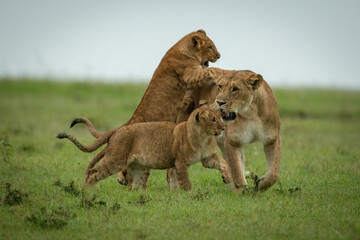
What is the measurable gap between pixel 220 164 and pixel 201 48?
72.9 inches

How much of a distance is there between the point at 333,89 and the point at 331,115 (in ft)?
14.0

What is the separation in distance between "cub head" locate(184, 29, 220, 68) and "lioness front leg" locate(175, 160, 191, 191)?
1733 millimetres

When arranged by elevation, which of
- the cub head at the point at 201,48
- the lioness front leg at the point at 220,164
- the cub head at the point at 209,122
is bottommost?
the lioness front leg at the point at 220,164

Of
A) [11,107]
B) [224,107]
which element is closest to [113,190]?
[224,107]

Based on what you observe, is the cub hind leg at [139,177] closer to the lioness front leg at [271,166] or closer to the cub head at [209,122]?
the cub head at [209,122]

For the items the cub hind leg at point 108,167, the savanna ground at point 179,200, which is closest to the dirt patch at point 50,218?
the savanna ground at point 179,200

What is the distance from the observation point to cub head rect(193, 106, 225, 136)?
6.30 meters

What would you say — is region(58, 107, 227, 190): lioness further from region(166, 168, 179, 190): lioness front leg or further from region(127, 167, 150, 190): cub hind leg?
region(166, 168, 179, 190): lioness front leg

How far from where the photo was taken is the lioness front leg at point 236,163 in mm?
6355

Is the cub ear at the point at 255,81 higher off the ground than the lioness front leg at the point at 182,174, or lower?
higher

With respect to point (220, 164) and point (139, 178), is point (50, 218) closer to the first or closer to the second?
point (139, 178)

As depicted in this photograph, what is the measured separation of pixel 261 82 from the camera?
243 inches

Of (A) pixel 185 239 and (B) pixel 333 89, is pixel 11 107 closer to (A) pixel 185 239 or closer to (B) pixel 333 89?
(B) pixel 333 89

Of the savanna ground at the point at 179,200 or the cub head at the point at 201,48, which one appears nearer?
the savanna ground at the point at 179,200
